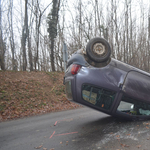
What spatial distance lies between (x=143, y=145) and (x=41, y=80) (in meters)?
11.4

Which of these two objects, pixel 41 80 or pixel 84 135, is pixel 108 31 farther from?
pixel 84 135

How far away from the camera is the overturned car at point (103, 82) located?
13.1 feet

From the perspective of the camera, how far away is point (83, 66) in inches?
160

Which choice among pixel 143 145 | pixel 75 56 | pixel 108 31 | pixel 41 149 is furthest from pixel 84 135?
pixel 108 31

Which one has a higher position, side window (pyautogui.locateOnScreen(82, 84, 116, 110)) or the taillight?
the taillight

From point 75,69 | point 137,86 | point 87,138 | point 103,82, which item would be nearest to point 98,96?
point 103,82

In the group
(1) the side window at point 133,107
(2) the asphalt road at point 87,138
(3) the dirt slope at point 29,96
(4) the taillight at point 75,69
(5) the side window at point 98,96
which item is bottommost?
(3) the dirt slope at point 29,96

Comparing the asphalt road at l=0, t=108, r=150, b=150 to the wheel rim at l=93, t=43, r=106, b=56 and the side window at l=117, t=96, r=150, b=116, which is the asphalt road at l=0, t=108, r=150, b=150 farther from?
the wheel rim at l=93, t=43, r=106, b=56

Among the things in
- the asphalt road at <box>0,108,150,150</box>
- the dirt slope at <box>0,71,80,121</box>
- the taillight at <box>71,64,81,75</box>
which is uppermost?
the taillight at <box>71,64,81,75</box>

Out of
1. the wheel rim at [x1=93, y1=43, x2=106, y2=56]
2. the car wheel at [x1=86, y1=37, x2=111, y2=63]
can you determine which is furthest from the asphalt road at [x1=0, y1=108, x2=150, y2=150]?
the wheel rim at [x1=93, y1=43, x2=106, y2=56]

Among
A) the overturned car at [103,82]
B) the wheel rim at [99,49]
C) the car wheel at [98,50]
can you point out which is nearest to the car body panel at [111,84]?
the overturned car at [103,82]

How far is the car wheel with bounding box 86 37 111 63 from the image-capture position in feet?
13.5

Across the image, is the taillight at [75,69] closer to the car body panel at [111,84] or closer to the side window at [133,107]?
the car body panel at [111,84]

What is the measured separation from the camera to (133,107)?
14.6 feet
